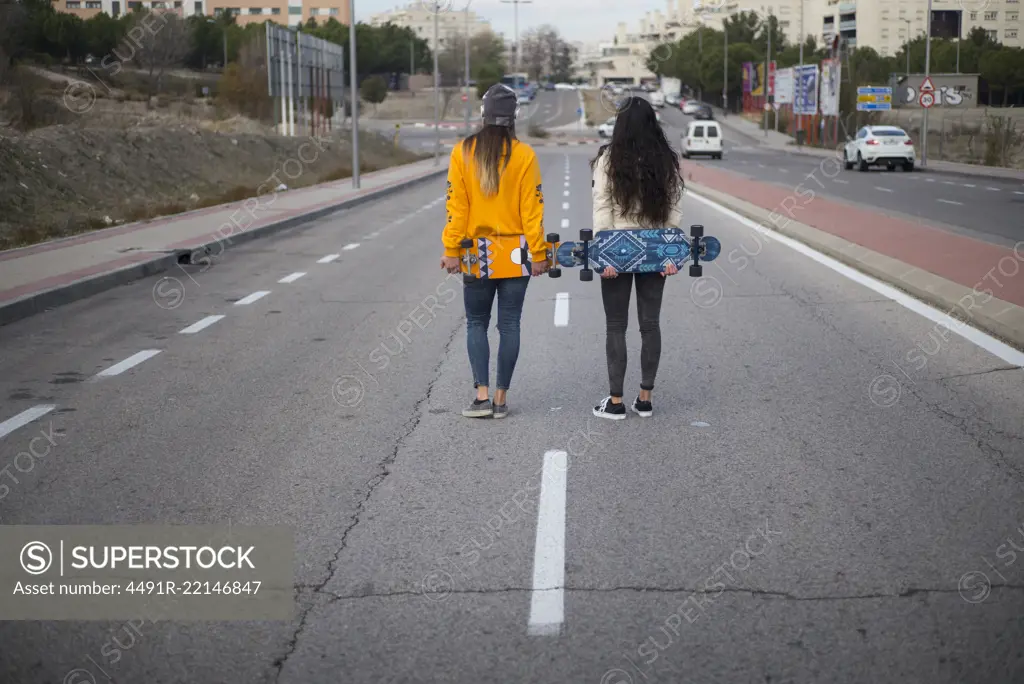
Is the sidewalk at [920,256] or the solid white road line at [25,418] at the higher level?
the sidewalk at [920,256]

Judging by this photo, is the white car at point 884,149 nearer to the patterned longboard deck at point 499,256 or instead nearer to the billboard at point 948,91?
the billboard at point 948,91

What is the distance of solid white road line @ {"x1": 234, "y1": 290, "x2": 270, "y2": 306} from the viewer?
42.4 feet

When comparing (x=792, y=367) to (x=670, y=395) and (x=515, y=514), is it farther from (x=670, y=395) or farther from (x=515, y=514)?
(x=515, y=514)

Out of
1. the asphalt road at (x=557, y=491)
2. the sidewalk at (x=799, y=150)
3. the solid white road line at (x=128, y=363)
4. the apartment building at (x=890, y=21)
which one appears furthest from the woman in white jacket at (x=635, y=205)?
the apartment building at (x=890, y=21)

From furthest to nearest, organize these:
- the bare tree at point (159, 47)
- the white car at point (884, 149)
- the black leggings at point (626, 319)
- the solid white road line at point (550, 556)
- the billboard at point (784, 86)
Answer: the billboard at point (784, 86), the bare tree at point (159, 47), the white car at point (884, 149), the black leggings at point (626, 319), the solid white road line at point (550, 556)

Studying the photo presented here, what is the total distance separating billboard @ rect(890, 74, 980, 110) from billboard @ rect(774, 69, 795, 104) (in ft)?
25.5

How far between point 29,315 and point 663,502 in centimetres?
845

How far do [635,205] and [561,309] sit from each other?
5.06m

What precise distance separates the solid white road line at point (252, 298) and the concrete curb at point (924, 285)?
22.3 feet

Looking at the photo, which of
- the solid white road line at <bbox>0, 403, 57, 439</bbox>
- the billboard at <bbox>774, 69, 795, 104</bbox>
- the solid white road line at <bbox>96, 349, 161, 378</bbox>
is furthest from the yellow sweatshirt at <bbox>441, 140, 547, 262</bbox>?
the billboard at <bbox>774, 69, 795, 104</bbox>

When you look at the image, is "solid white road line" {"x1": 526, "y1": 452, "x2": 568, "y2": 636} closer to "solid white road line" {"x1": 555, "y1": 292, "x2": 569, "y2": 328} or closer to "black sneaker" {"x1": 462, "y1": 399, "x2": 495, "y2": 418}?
"black sneaker" {"x1": 462, "y1": 399, "x2": 495, "y2": 418}

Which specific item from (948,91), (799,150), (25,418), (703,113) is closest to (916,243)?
(25,418)

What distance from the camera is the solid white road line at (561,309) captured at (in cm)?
1131

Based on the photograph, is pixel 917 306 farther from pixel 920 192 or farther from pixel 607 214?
pixel 920 192
